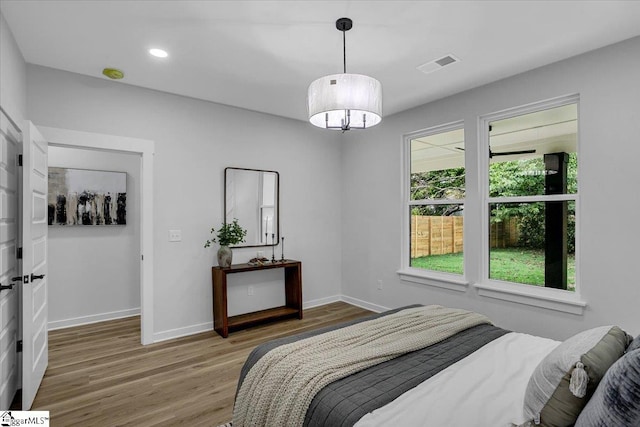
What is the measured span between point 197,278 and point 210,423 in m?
1.94

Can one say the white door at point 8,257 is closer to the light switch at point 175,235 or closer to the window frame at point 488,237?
the light switch at point 175,235

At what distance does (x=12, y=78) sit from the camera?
8.14 feet

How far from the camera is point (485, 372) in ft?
5.41

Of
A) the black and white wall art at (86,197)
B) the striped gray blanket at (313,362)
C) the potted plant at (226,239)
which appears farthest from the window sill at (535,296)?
the black and white wall art at (86,197)

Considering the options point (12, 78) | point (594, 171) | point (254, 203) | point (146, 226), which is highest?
point (12, 78)

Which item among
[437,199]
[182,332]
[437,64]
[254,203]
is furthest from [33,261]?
[437,199]

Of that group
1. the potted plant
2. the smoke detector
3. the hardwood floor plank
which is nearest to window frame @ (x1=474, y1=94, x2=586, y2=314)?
the hardwood floor plank

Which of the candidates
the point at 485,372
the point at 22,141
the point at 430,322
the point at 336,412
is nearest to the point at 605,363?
the point at 485,372

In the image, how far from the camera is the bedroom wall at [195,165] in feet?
10.7

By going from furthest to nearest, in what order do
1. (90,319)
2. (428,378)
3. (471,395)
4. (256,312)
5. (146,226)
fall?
(256,312) < (90,319) < (146,226) < (428,378) < (471,395)

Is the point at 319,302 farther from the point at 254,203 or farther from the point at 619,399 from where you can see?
the point at 619,399

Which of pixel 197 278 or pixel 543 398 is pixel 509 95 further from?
pixel 197 278

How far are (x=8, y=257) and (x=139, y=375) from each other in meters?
1.33

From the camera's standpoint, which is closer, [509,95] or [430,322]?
[430,322]
